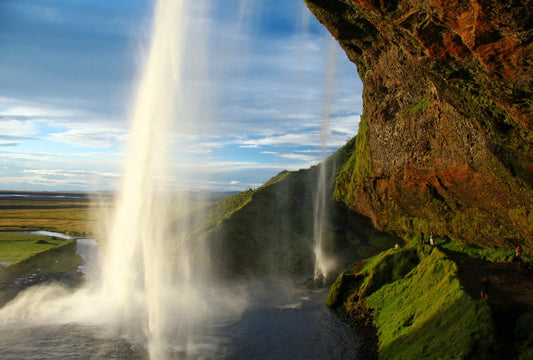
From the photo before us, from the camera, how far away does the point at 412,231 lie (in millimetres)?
35625

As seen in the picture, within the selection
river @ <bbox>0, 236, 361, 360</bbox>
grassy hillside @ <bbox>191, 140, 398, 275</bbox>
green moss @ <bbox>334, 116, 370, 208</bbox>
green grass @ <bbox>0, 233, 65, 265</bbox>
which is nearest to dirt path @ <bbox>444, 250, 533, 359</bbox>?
river @ <bbox>0, 236, 361, 360</bbox>

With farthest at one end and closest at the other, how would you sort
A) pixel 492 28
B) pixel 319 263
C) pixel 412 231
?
pixel 319 263 → pixel 412 231 → pixel 492 28

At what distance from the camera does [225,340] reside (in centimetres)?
2181

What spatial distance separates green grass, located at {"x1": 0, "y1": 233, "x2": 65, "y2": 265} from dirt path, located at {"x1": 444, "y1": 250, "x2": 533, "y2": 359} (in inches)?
1993

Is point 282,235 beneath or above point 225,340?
above

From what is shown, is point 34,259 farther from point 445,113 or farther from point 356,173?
point 445,113

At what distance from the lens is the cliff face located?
12.5 metres

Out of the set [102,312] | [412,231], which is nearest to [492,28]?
[412,231]

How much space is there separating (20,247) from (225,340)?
1976 inches

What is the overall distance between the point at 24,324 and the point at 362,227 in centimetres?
3715

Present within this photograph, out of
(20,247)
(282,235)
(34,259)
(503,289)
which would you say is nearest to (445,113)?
(503,289)

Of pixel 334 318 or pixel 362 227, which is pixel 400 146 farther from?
pixel 362 227

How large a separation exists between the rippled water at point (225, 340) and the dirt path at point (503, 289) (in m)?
7.55

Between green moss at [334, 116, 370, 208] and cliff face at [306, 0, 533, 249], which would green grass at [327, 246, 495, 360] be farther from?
green moss at [334, 116, 370, 208]
